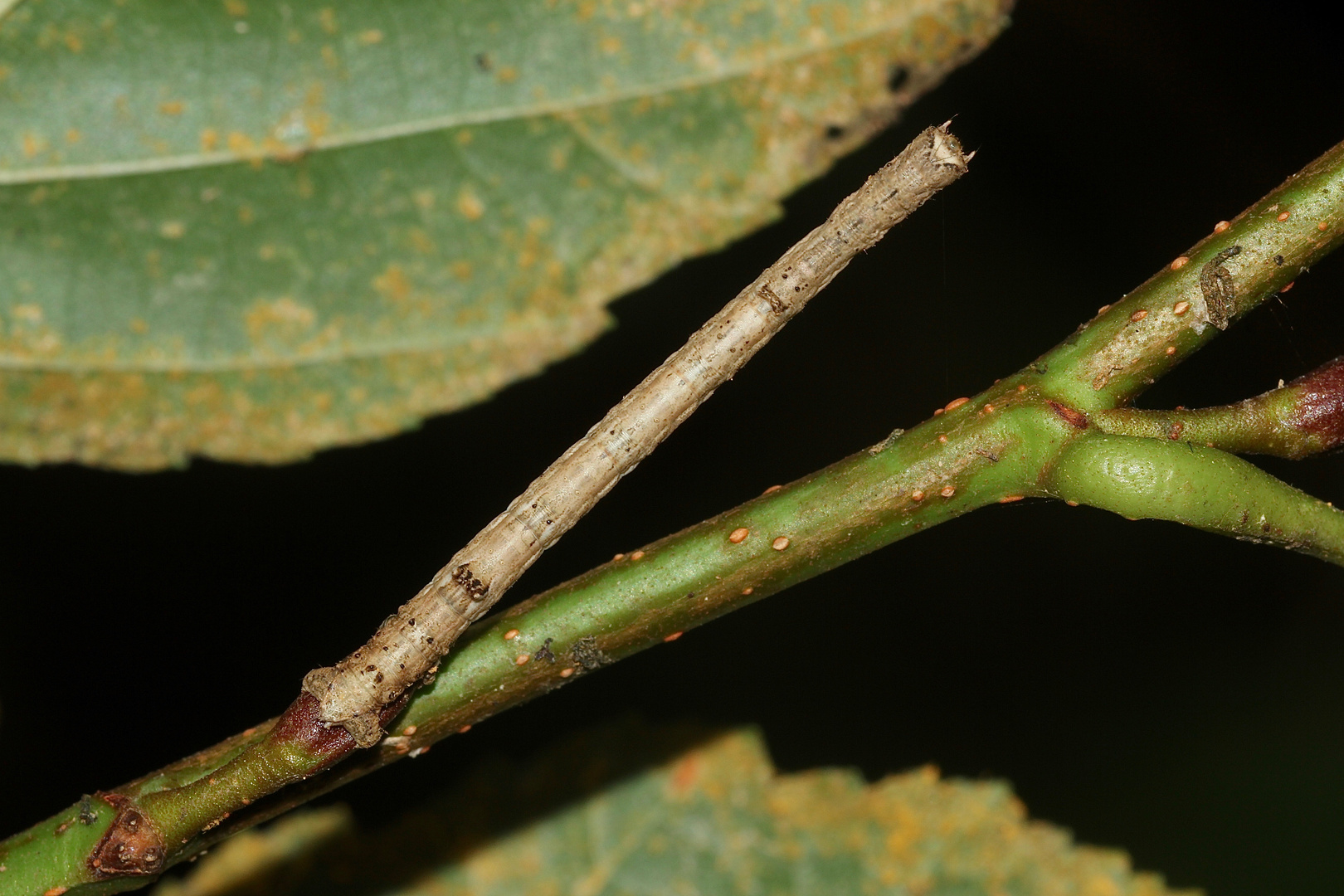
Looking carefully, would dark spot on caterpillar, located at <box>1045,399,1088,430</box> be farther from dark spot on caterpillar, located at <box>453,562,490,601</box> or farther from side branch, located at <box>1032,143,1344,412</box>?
dark spot on caterpillar, located at <box>453,562,490,601</box>

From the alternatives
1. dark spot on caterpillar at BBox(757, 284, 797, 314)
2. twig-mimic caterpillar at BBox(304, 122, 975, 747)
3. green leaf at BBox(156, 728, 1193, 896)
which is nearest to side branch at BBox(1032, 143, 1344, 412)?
twig-mimic caterpillar at BBox(304, 122, 975, 747)

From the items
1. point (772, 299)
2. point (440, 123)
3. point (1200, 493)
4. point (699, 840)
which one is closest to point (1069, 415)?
point (1200, 493)

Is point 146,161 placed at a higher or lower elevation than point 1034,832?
higher

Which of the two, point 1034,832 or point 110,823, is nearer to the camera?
point 110,823

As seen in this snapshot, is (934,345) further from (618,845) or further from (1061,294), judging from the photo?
(618,845)

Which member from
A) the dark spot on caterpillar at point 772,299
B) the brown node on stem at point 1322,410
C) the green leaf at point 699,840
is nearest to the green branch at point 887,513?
the brown node on stem at point 1322,410

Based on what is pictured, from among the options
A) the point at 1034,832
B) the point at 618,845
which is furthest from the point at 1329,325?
the point at 618,845

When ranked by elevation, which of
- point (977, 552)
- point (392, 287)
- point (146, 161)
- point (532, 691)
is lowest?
point (532, 691)
